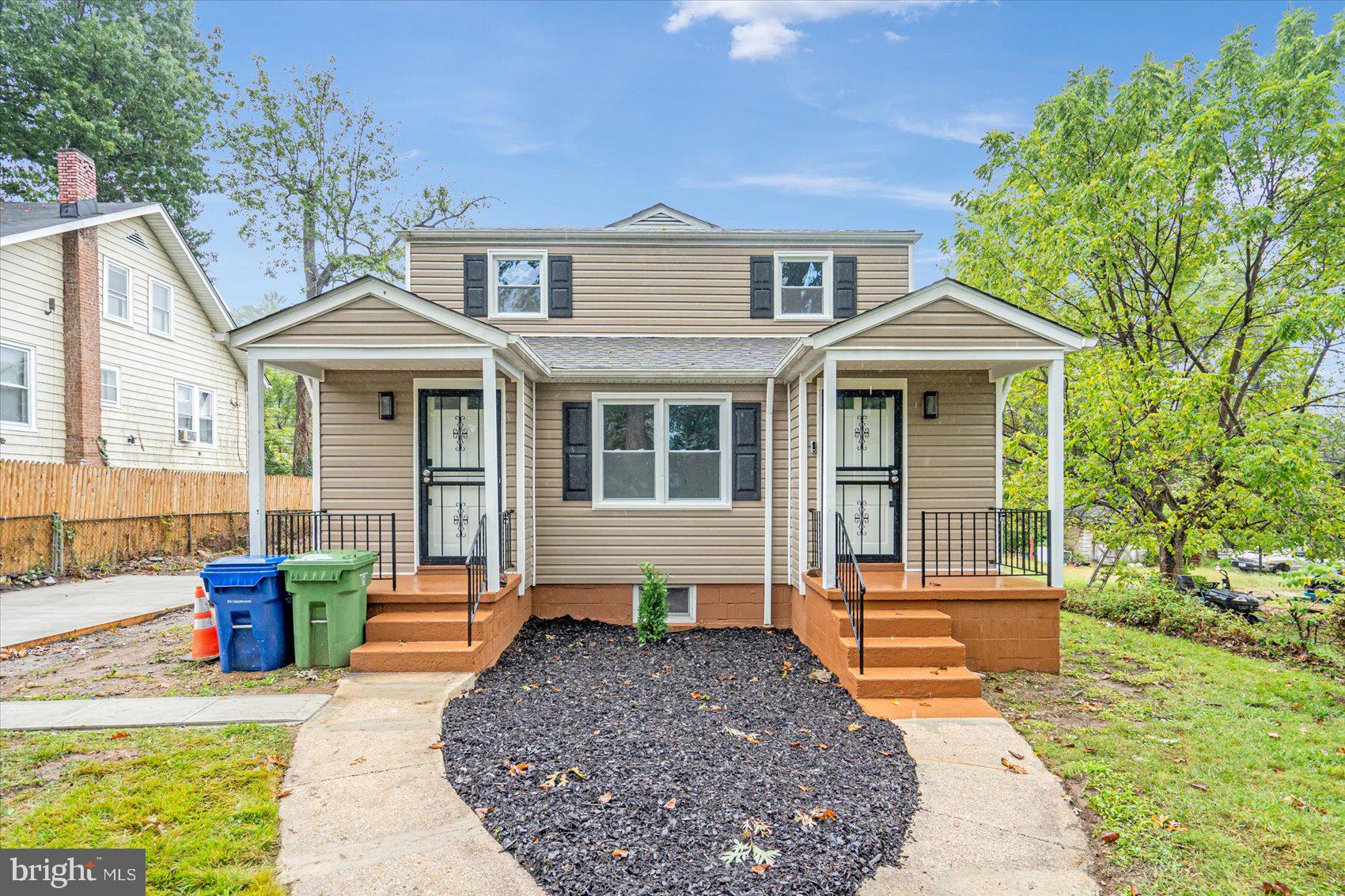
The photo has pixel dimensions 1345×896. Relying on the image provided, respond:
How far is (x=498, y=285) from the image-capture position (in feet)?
30.3

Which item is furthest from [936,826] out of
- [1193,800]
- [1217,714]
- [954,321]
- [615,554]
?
[615,554]

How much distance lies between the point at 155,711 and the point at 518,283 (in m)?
6.50

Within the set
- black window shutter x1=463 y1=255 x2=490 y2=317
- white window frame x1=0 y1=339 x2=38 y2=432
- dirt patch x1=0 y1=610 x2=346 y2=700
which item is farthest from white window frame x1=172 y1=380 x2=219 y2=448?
black window shutter x1=463 y1=255 x2=490 y2=317

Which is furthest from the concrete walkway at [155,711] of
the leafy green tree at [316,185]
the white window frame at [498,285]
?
the leafy green tree at [316,185]

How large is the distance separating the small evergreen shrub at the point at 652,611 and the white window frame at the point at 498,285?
4213mm

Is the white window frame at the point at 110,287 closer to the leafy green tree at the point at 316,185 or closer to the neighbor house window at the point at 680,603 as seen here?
the leafy green tree at the point at 316,185

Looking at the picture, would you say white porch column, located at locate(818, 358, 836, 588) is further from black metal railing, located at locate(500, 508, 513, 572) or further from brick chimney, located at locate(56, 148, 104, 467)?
brick chimney, located at locate(56, 148, 104, 467)

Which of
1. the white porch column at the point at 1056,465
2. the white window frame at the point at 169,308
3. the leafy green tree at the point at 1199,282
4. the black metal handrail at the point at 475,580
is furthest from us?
the white window frame at the point at 169,308

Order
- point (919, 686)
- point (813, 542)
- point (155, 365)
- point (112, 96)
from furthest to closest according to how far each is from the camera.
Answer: point (112, 96) → point (155, 365) → point (813, 542) → point (919, 686)

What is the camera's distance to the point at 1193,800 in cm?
368

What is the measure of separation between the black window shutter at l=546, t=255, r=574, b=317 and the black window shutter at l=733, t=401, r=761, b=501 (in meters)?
2.97

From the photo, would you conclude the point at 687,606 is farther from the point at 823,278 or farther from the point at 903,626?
the point at 823,278

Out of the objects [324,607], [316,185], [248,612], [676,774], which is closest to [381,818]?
[676,774]

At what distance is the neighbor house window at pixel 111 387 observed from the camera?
13312 mm
